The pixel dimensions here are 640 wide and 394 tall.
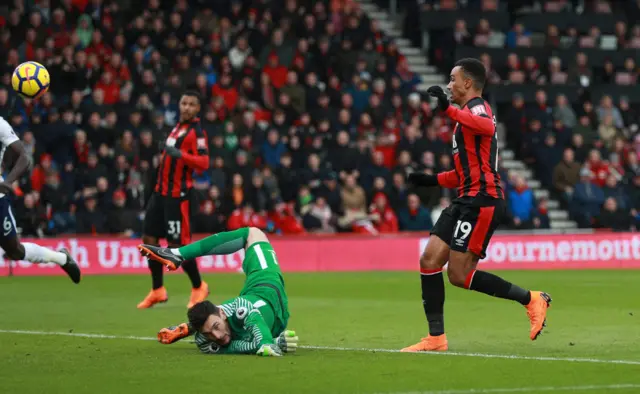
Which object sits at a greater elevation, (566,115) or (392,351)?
(566,115)

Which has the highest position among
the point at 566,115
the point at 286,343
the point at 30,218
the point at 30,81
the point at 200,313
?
the point at 30,81

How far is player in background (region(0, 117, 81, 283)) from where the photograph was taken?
1180 centimetres

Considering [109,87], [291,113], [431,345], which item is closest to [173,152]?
[431,345]

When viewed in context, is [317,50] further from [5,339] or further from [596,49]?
[5,339]

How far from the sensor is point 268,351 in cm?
962

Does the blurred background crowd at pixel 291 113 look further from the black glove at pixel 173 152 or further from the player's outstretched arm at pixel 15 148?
the player's outstretched arm at pixel 15 148

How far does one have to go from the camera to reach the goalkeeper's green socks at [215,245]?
1007 centimetres

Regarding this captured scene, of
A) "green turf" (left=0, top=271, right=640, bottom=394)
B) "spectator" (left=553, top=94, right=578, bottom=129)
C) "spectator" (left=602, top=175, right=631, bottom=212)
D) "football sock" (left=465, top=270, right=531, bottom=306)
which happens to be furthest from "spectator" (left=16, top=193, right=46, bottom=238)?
"football sock" (left=465, top=270, right=531, bottom=306)

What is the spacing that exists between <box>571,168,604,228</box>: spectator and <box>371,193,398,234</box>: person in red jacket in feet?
15.2

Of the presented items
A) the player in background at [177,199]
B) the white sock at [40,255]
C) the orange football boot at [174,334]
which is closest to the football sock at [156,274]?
the player in background at [177,199]

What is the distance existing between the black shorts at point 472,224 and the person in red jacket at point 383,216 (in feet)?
46.7

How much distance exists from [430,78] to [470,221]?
20592 millimetres

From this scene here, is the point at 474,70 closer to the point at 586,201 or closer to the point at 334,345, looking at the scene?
the point at 334,345

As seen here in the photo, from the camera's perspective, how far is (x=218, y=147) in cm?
2441
